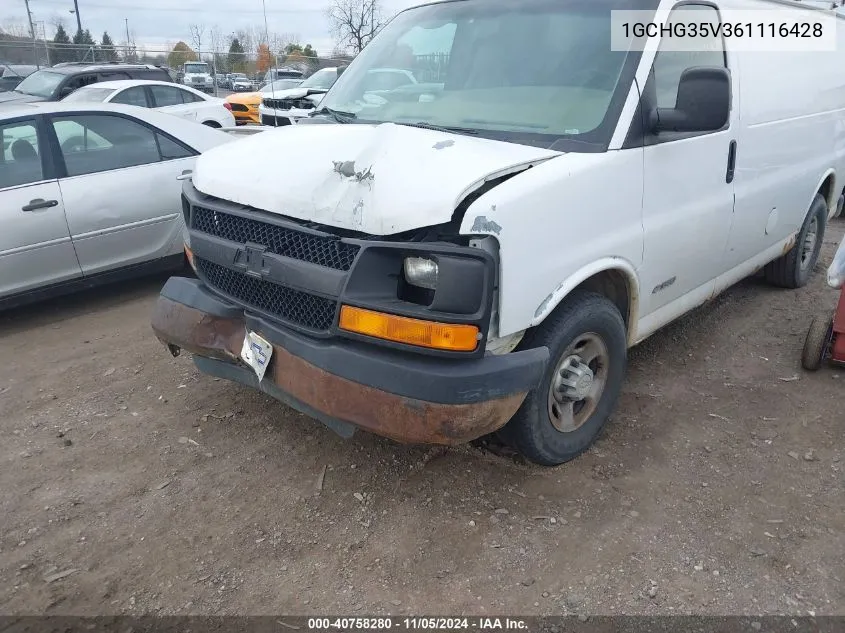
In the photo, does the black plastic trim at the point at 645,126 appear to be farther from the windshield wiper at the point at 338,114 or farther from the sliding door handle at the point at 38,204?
the sliding door handle at the point at 38,204

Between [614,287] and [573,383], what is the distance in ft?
1.88

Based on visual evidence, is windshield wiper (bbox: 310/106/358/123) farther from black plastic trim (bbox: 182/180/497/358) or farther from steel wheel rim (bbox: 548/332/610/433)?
steel wheel rim (bbox: 548/332/610/433)

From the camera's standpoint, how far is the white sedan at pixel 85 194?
4.90m

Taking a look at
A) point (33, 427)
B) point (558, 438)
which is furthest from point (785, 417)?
point (33, 427)

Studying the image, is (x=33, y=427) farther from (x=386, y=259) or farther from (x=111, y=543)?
(x=386, y=259)

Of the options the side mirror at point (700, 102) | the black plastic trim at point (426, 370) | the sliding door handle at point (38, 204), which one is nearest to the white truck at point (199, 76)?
the sliding door handle at point (38, 204)

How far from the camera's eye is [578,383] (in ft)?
10.2

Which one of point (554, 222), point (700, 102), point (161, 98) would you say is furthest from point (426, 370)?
point (161, 98)

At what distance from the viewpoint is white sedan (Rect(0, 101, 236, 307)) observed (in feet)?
16.1

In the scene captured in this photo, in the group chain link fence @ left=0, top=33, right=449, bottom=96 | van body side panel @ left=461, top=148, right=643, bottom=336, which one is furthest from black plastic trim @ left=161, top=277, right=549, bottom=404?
chain link fence @ left=0, top=33, right=449, bottom=96

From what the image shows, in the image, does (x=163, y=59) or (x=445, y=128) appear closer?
(x=445, y=128)

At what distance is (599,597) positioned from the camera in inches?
98.3

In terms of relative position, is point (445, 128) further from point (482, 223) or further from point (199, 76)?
point (199, 76)

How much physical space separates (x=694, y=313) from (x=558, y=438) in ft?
8.78
